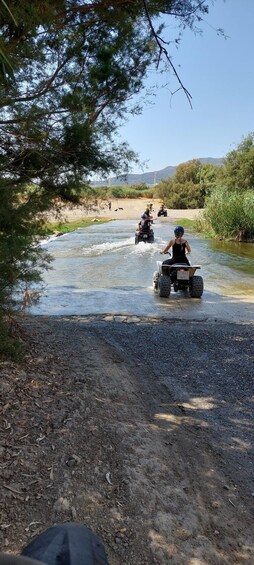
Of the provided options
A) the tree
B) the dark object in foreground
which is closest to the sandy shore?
the tree

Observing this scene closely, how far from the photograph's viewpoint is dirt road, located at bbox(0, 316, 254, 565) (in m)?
2.45

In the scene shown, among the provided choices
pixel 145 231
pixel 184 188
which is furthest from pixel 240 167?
pixel 184 188

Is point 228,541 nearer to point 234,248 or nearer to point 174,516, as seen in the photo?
point 174,516

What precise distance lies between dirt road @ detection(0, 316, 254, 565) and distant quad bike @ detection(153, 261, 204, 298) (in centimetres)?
456

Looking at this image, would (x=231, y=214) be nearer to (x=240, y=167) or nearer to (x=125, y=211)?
(x=240, y=167)

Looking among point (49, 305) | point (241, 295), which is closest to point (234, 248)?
point (241, 295)

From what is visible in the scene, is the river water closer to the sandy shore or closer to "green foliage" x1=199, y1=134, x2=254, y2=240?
the sandy shore

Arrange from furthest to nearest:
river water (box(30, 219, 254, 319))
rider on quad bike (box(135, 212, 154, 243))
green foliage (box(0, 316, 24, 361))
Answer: rider on quad bike (box(135, 212, 154, 243)) → river water (box(30, 219, 254, 319)) → green foliage (box(0, 316, 24, 361))

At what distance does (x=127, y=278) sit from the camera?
1438 centimetres

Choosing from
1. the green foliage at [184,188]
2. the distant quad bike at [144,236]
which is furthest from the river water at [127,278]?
the green foliage at [184,188]

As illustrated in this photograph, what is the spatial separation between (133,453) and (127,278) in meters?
11.2

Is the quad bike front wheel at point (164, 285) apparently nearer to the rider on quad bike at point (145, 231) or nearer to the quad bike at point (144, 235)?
the rider on quad bike at point (145, 231)

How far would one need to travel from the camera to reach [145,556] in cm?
231

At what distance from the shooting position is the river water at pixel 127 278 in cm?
957
